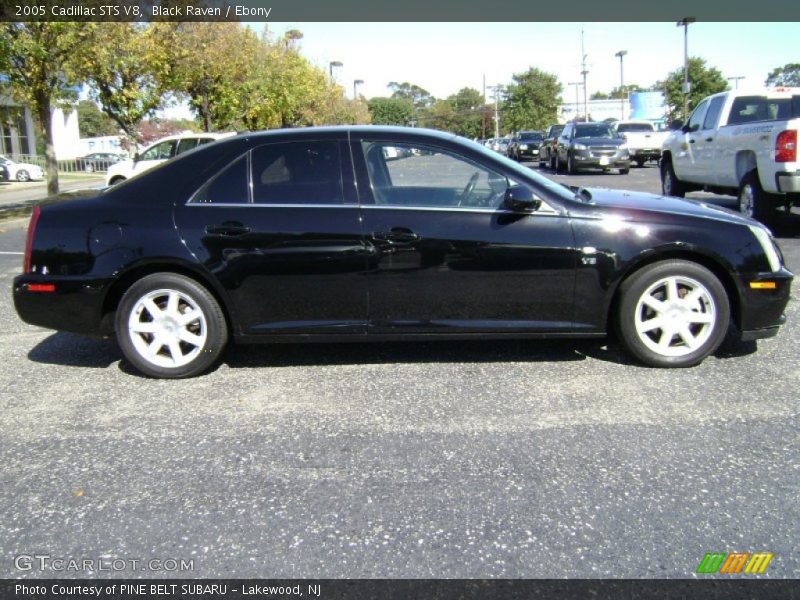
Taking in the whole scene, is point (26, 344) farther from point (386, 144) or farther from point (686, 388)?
point (686, 388)

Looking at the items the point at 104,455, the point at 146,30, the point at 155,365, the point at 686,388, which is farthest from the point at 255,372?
the point at 146,30

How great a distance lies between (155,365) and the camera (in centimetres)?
470

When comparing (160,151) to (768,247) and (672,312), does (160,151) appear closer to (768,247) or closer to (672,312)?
(672,312)

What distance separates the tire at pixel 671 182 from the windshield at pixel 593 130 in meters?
10.9

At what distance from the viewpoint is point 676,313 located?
4574mm

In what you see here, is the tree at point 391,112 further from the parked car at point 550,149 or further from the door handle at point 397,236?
the door handle at point 397,236

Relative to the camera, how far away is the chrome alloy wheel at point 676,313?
4.56 m

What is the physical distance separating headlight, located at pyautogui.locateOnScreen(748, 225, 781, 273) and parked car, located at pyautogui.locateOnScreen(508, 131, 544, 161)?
3259 centimetres

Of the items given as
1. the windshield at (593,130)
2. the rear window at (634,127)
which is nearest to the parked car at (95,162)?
the rear window at (634,127)

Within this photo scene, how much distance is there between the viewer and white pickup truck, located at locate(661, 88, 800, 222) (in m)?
8.83

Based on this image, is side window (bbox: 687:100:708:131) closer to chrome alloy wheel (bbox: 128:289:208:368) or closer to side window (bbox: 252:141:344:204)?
side window (bbox: 252:141:344:204)

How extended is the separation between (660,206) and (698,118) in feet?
26.2

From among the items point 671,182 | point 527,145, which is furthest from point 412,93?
point 671,182

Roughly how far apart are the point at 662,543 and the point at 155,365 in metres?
3.28
